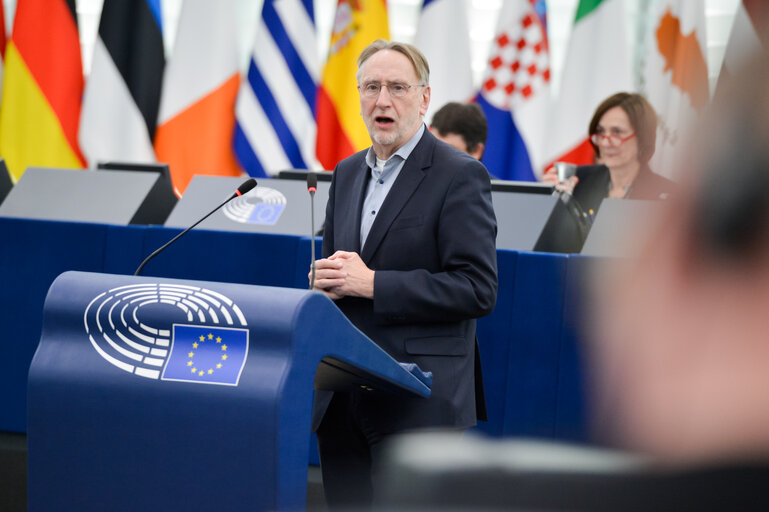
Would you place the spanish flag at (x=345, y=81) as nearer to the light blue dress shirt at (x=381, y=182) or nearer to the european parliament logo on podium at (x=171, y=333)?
the light blue dress shirt at (x=381, y=182)

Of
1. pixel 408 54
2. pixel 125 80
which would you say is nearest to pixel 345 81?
pixel 125 80

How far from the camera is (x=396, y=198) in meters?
1.85

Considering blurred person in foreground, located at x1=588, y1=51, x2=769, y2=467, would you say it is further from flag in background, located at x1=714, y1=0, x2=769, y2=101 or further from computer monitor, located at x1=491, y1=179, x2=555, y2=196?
computer monitor, located at x1=491, y1=179, x2=555, y2=196

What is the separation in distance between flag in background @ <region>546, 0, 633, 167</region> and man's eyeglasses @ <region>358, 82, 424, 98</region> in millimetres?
3988

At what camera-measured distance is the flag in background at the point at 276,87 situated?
599 cm

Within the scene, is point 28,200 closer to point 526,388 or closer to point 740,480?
point 526,388

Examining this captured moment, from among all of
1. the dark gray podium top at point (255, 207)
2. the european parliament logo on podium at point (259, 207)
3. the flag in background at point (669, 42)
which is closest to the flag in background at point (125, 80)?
the dark gray podium top at point (255, 207)

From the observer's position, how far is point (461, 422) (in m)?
1.79

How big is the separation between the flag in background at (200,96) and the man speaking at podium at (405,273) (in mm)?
4243

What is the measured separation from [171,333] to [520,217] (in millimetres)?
2061

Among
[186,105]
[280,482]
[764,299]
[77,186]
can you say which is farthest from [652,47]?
[764,299]

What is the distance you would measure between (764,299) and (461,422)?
1.41 m

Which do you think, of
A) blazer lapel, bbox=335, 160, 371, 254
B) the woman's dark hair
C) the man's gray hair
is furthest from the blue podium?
the woman's dark hair

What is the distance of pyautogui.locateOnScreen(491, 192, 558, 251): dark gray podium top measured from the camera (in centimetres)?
315
